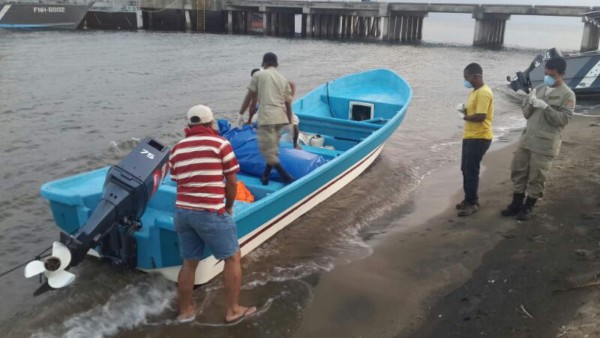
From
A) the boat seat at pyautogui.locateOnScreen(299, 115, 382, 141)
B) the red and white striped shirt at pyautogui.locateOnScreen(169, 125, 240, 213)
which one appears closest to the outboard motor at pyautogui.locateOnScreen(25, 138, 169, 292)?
the red and white striped shirt at pyautogui.locateOnScreen(169, 125, 240, 213)

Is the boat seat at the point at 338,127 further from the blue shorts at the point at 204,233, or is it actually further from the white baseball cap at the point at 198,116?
the white baseball cap at the point at 198,116

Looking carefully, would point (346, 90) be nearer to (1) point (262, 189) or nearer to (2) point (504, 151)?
(2) point (504, 151)

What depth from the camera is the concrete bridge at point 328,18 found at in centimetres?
4597

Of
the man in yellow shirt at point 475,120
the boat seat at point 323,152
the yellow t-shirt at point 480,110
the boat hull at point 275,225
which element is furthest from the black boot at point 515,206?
the boat seat at point 323,152

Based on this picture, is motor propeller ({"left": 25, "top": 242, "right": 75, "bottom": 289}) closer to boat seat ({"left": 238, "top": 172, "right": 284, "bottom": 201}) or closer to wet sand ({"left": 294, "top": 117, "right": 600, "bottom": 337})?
wet sand ({"left": 294, "top": 117, "right": 600, "bottom": 337})

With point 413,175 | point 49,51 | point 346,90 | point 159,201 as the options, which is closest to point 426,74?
point 346,90

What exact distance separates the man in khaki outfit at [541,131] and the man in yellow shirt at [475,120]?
426 millimetres

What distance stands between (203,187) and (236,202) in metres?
1.63

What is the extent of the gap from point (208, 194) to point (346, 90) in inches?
327

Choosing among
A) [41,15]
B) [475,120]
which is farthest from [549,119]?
[41,15]

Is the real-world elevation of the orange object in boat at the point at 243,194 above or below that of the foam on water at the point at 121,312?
above

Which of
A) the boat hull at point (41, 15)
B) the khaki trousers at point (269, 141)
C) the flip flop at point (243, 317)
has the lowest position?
the flip flop at point (243, 317)

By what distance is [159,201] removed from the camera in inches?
212

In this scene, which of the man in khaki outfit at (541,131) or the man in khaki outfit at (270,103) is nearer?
the man in khaki outfit at (541,131)
